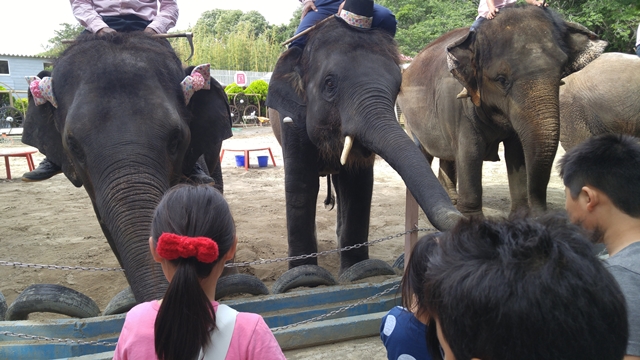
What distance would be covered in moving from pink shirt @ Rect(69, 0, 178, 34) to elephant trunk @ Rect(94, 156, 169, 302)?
1.56 meters

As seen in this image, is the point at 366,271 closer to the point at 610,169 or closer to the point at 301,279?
the point at 301,279

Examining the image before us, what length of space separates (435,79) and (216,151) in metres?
3.44

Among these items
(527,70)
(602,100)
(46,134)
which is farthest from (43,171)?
(602,100)

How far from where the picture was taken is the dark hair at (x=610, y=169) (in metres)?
1.98

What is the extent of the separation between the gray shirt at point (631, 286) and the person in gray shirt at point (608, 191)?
0.05 metres

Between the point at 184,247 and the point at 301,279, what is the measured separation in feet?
7.63

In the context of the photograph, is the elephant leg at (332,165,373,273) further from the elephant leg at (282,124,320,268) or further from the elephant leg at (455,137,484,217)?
the elephant leg at (455,137,484,217)

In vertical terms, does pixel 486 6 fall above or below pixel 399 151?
above

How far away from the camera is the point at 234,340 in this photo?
1.60 meters

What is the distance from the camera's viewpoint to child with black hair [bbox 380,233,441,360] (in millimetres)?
1659

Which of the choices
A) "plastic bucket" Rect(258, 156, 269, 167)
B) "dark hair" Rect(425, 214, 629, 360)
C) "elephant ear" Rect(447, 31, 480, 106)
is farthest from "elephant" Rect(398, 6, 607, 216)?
"plastic bucket" Rect(258, 156, 269, 167)

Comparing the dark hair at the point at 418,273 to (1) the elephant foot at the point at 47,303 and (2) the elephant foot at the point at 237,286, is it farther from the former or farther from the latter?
(1) the elephant foot at the point at 47,303

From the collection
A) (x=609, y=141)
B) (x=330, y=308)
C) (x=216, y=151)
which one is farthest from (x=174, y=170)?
(x=609, y=141)

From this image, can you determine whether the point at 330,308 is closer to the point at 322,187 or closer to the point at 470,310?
the point at 470,310
